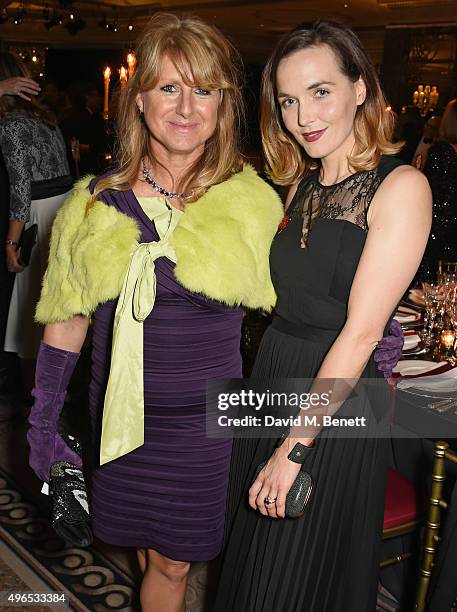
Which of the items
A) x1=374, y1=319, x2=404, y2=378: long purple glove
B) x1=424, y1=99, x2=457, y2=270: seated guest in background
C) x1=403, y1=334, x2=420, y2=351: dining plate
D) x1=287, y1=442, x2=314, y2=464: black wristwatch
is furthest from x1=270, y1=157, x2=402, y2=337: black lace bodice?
x1=424, y1=99, x2=457, y2=270: seated guest in background

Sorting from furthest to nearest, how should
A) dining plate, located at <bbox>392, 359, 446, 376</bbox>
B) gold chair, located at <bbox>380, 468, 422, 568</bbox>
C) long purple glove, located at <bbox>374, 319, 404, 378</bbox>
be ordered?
1. dining plate, located at <bbox>392, 359, 446, 376</bbox>
2. gold chair, located at <bbox>380, 468, 422, 568</bbox>
3. long purple glove, located at <bbox>374, 319, 404, 378</bbox>

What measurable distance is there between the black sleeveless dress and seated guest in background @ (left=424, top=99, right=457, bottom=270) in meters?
2.40

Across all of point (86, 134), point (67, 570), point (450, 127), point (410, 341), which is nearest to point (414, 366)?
point (410, 341)

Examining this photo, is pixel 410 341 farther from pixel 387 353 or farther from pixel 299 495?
pixel 299 495

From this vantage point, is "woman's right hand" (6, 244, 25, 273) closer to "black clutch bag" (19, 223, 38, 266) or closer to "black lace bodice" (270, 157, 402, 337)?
"black clutch bag" (19, 223, 38, 266)

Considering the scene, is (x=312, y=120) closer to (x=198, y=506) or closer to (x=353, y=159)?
(x=353, y=159)

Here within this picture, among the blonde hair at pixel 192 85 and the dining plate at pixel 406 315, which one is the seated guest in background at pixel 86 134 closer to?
the dining plate at pixel 406 315

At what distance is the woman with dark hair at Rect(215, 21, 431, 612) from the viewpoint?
1600 mm

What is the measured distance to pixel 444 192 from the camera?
4.18m

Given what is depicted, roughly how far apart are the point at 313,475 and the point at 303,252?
1.72 feet

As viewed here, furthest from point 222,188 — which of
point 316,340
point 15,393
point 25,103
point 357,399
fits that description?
point 15,393

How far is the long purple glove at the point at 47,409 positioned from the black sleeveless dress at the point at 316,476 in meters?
0.49

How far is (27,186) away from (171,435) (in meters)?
2.18

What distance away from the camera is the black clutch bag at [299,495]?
5.42ft
